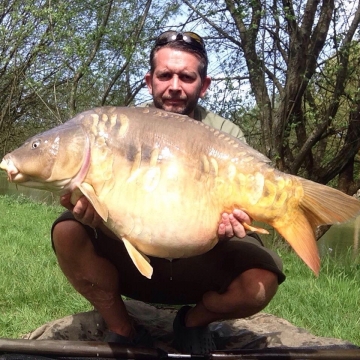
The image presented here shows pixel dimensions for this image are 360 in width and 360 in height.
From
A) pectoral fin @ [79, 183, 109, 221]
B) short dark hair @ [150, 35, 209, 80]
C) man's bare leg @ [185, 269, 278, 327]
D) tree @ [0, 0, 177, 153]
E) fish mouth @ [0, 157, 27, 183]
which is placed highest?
tree @ [0, 0, 177, 153]

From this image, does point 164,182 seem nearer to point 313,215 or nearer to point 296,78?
point 313,215

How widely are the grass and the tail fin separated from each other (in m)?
0.88

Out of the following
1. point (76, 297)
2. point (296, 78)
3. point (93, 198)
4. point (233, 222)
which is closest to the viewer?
point (93, 198)

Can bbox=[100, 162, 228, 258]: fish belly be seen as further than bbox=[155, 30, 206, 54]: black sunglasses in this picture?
No

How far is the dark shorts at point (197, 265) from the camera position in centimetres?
169

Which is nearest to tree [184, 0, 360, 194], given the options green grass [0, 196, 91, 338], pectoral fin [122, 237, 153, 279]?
green grass [0, 196, 91, 338]

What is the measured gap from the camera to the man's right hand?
55.7 inches

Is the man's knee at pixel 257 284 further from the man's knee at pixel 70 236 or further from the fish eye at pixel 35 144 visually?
the fish eye at pixel 35 144

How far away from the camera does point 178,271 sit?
174 cm

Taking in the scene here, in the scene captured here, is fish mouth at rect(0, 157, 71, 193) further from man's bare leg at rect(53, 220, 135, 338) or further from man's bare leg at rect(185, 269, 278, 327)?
man's bare leg at rect(185, 269, 278, 327)

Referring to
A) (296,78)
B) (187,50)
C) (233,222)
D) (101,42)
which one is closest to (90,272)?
(233,222)

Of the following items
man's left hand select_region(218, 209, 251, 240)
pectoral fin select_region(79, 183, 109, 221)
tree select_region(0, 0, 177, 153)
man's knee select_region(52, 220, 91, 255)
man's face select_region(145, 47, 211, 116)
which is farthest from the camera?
tree select_region(0, 0, 177, 153)

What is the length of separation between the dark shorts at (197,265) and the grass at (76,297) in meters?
0.51

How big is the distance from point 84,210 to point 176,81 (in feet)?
1.98
